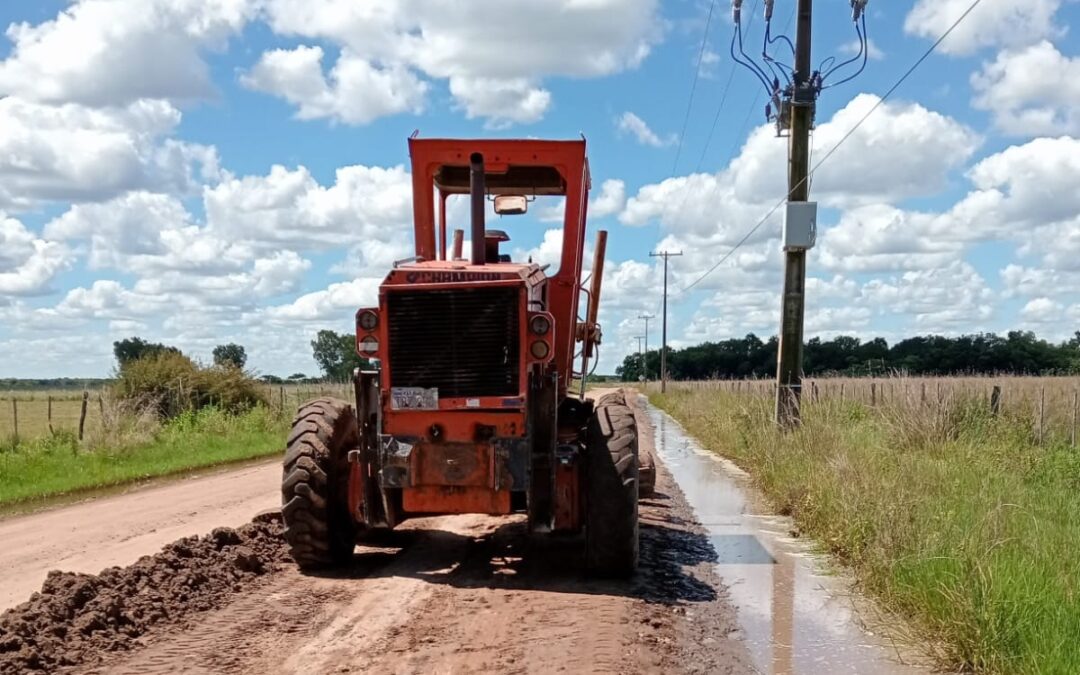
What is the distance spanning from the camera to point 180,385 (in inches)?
1144

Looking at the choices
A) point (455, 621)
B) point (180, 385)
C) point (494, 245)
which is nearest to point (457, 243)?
point (494, 245)

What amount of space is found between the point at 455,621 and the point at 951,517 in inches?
157

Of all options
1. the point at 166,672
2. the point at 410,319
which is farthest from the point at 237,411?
the point at 166,672

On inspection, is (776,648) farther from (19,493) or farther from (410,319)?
(19,493)

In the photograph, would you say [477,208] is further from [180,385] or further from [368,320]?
[180,385]

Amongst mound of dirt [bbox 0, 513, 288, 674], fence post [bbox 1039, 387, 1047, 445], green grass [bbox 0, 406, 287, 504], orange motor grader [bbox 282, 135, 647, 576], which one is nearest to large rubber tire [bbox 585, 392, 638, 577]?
orange motor grader [bbox 282, 135, 647, 576]

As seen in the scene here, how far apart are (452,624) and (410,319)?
248 centimetres

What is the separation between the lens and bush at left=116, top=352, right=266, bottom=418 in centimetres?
2862

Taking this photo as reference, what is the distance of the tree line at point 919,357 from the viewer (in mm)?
29688

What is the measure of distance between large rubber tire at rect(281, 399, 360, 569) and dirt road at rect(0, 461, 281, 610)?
6.32 ft

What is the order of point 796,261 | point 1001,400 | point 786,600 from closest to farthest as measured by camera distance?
point 786,600 < point 1001,400 < point 796,261

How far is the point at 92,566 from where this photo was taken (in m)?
9.35

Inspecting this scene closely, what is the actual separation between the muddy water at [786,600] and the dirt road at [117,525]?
17.6 feet

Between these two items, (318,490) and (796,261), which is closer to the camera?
(318,490)
